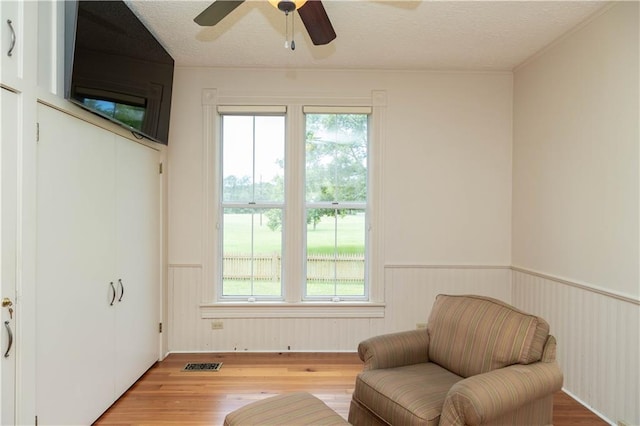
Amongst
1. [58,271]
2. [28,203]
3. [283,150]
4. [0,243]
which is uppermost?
[283,150]

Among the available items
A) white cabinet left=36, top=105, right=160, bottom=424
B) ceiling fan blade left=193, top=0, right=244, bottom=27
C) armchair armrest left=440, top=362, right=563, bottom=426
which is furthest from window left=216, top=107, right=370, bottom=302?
armchair armrest left=440, top=362, right=563, bottom=426

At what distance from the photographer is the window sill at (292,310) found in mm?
3373

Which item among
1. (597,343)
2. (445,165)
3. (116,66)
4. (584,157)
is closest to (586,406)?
(597,343)

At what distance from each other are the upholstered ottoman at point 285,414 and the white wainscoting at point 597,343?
73.3 inches

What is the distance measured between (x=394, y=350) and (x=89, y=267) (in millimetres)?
1964

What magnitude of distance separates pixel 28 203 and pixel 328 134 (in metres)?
2.45

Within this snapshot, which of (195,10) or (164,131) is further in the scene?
(164,131)

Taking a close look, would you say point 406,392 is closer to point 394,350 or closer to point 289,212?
point 394,350

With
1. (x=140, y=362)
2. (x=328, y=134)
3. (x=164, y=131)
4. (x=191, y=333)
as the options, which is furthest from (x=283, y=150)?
(x=140, y=362)

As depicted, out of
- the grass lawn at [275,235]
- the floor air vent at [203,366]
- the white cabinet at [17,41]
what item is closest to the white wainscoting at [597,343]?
the grass lawn at [275,235]

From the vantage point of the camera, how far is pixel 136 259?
278cm

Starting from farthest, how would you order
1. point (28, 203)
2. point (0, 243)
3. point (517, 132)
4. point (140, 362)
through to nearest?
1. point (517, 132)
2. point (140, 362)
3. point (28, 203)
4. point (0, 243)

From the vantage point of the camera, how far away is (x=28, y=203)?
1.70 metres

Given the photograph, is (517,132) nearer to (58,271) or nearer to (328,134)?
(328,134)
